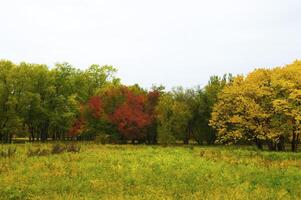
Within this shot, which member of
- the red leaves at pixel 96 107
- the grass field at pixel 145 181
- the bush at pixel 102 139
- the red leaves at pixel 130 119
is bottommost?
the grass field at pixel 145 181

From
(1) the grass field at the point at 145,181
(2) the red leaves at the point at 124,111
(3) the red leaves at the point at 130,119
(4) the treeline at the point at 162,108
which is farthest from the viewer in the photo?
(2) the red leaves at the point at 124,111

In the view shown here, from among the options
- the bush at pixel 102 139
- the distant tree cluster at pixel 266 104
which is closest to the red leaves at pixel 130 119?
the bush at pixel 102 139

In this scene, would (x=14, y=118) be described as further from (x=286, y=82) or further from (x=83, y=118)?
(x=286, y=82)

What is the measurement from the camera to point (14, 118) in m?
70.9

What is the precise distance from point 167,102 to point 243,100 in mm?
16851

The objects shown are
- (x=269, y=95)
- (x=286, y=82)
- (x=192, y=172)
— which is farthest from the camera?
(x=269, y=95)

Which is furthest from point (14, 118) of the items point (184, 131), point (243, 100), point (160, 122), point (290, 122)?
point (290, 122)

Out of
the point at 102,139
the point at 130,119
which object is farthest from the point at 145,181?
the point at 102,139

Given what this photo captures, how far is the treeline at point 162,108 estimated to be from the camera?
166 ft

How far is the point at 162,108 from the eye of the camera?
65500mm

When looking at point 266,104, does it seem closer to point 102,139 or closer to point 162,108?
point 162,108

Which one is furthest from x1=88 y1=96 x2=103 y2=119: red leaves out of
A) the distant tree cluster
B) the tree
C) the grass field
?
the grass field

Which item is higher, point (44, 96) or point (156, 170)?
point (44, 96)

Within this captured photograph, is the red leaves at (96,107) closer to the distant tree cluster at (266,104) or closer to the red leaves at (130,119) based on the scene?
the red leaves at (130,119)
